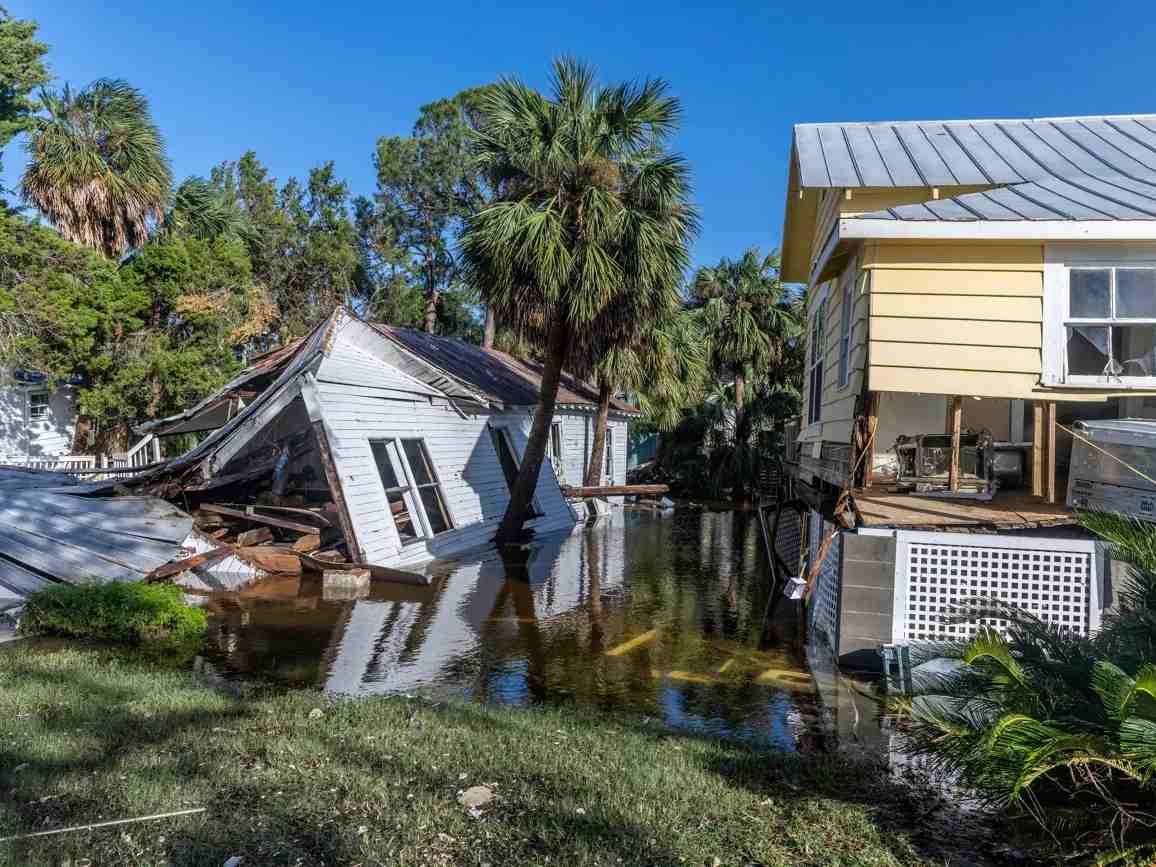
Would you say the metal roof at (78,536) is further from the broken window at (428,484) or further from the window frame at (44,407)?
the window frame at (44,407)

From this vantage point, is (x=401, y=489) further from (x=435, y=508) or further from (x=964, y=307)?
(x=964, y=307)

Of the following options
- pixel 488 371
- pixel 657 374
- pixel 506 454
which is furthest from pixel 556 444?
pixel 657 374

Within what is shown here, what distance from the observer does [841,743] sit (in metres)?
6.00

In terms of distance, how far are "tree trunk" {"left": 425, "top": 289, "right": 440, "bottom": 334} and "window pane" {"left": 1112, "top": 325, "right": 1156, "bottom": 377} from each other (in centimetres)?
3359

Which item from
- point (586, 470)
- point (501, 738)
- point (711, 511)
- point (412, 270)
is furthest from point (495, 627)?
point (412, 270)

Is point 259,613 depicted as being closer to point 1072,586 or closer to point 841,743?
point 841,743

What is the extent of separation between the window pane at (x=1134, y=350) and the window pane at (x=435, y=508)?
1054cm

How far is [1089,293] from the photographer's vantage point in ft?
27.1

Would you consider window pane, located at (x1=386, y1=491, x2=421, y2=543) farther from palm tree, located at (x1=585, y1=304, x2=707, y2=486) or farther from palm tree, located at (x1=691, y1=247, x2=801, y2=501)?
palm tree, located at (x1=691, y1=247, x2=801, y2=501)

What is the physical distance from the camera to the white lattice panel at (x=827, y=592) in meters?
8.18

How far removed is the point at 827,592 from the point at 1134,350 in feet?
13.5

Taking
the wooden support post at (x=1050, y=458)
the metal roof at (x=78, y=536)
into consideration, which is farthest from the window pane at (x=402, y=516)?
the wooden support post at (x=1050, y=458)

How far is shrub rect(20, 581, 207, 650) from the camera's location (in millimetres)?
8305

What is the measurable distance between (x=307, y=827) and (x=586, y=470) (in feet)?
66.6
